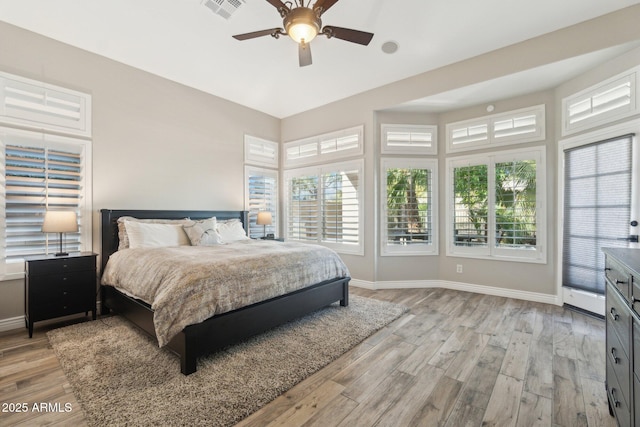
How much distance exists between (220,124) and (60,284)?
125 inches

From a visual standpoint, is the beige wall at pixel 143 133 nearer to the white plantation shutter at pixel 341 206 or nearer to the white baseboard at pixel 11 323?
the white baseboard at pixel 11 323

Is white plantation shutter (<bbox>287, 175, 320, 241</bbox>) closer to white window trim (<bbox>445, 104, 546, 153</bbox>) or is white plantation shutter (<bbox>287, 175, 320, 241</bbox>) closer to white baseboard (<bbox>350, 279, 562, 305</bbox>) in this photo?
white baseboard (<bbox>350, 279, 562, 305</bbox>)

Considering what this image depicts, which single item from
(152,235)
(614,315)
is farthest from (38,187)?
(614,315)

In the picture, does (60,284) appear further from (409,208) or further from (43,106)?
(409,208)

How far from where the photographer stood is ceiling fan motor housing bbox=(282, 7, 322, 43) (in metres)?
2.33

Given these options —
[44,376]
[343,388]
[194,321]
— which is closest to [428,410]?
[343,388]

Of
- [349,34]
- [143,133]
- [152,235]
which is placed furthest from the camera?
[143,133]

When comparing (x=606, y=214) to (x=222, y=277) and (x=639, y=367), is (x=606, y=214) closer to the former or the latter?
(x=639, y=367)

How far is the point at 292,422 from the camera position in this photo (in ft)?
5.74

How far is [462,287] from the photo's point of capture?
15.1 ft

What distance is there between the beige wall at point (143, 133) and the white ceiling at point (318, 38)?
0.71ft

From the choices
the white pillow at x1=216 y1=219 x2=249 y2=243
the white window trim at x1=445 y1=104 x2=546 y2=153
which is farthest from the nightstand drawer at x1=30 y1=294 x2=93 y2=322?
the white window trim at x1=445 y1=104 x2=546 y2=153

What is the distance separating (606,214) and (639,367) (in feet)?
9.54

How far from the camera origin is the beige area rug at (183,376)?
1.82 metres
